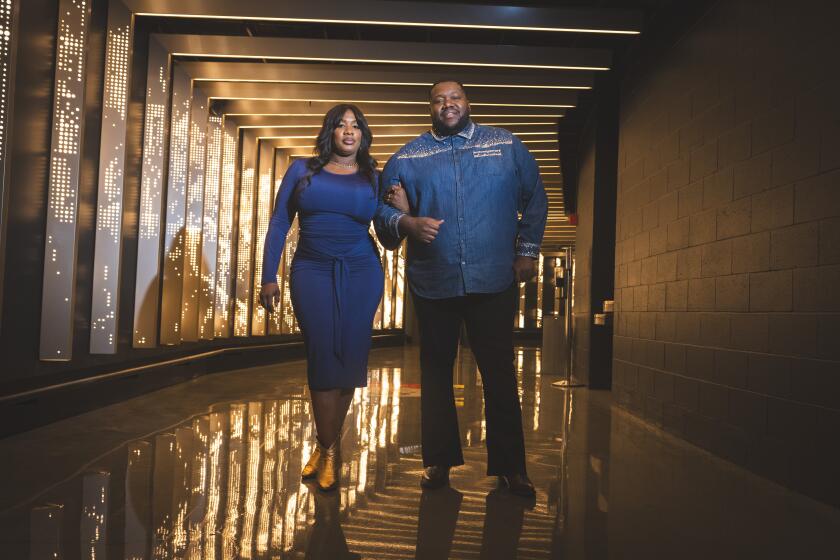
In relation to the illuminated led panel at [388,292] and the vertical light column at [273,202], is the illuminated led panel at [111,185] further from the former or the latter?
the illuminated led panel at [388,292]

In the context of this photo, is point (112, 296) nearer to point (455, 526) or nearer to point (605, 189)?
point (455, 526)

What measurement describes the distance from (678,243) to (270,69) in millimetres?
3634

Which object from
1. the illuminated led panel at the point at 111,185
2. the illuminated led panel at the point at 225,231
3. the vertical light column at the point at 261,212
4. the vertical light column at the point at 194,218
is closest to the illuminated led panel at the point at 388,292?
the vertical light column at the point at 261,212

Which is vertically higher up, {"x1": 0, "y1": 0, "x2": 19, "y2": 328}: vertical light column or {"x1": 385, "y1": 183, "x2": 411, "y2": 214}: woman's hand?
{"x1": 0, "y1": 0, "x2": 19, "y2": 328}: vertical light column

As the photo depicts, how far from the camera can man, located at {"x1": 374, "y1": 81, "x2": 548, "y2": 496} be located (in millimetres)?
2531

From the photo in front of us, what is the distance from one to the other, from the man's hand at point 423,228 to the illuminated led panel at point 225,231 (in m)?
5.41

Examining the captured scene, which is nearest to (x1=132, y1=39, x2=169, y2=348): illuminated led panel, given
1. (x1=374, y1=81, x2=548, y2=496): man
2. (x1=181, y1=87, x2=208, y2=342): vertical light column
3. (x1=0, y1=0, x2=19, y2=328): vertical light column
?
(x1=181, y1=87, x2=208, y2=342): vertical light column

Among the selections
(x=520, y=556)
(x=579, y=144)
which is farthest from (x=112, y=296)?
(x=579, y=144)

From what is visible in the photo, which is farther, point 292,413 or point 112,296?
point 112,296

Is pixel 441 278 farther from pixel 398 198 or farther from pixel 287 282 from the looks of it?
pixel 287 282

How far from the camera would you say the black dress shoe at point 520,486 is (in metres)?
2.51

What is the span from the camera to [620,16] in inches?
196

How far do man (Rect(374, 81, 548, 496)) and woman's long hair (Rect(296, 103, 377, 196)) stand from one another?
0.23m

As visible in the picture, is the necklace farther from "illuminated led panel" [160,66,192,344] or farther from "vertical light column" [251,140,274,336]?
"vertical light column" [251,140,274,336]
